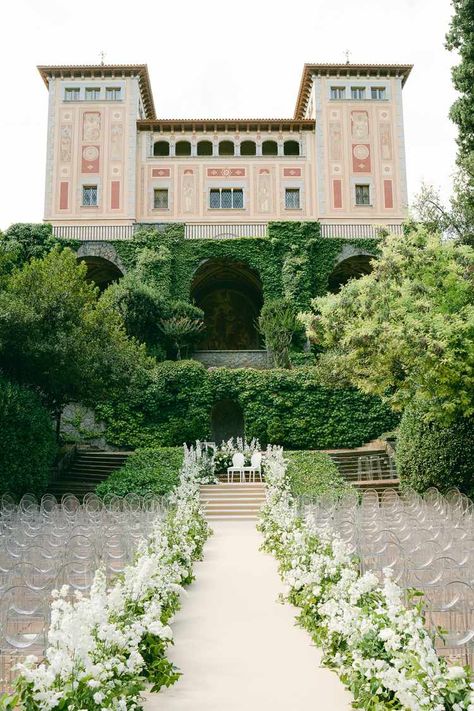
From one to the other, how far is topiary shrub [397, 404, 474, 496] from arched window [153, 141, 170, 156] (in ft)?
81.6

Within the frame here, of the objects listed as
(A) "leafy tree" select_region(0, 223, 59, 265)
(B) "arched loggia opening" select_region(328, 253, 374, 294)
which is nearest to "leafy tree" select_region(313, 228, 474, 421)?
(B) "arched loggia opening" select_region(328, 253, 374, 294)

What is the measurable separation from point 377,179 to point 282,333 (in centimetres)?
1187

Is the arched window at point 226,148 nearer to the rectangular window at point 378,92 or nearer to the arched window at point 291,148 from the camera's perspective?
the arched window at point 291,148

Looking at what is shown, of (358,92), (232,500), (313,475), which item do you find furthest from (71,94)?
(313,475)

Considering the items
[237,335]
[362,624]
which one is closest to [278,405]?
[237,335]

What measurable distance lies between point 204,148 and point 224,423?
16283mm

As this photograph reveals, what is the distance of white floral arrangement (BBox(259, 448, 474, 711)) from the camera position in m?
3.66

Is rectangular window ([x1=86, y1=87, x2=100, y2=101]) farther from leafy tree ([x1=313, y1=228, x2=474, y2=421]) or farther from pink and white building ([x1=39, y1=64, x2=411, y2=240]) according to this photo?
leafy tree ([x1=313, y1=228, x2=474, y2=421])

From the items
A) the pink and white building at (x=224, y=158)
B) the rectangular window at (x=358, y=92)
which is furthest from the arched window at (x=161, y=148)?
the rectangular window at (x=358, y=92)

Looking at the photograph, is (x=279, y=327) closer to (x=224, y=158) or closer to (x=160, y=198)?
(x=160, y=198)

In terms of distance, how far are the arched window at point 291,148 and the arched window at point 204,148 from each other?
4.03 meters

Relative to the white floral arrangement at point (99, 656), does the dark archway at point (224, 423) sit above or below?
above

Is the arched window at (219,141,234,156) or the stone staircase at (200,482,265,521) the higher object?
the arched window at (219,141,234,156)

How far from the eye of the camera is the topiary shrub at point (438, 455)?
48.9ft
